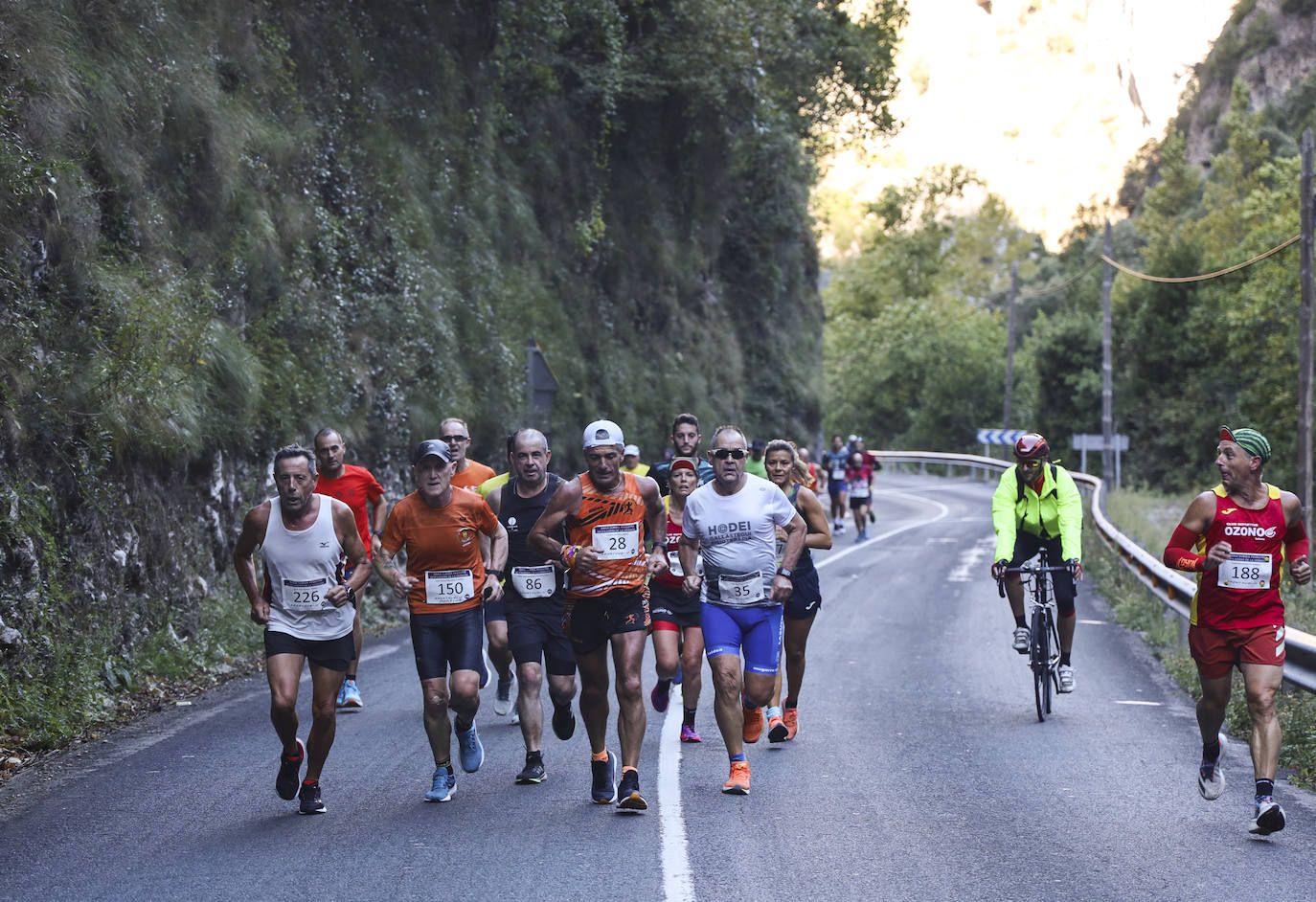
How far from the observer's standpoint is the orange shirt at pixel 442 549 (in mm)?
7945

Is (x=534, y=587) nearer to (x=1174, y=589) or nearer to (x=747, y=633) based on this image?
(x=747, y=633)

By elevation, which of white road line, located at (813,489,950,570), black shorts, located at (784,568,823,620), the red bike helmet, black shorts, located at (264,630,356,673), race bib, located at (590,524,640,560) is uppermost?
the red bike helmet

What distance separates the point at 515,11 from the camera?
25172 mm

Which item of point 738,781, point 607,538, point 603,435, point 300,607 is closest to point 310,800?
point 300,607

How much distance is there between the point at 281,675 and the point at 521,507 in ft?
5.52

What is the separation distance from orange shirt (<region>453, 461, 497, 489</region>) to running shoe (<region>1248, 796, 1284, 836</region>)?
17.7 ft

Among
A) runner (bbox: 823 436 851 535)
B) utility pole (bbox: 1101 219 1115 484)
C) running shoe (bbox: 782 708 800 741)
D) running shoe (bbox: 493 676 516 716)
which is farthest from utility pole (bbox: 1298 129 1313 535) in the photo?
running shoe (bbox: 493 676 516 716)

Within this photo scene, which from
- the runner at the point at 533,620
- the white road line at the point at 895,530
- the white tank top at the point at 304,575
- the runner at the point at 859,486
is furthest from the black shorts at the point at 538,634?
the runner at the point at 859,486

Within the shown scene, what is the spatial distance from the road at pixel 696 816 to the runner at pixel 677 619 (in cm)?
35

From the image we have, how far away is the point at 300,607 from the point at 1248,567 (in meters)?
4.79

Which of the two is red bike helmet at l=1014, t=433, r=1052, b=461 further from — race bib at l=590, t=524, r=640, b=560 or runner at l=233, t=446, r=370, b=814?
runner at l=233, t=446, r=370, b=814

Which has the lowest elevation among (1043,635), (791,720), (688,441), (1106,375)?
(791,720)

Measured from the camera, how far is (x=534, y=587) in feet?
26.8

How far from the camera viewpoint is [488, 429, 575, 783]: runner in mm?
8141
